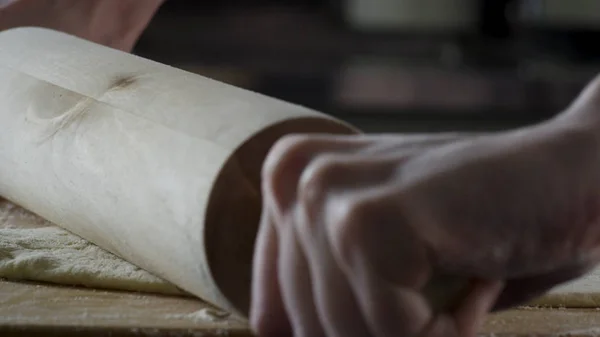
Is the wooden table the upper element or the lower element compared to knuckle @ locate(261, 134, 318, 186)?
lower

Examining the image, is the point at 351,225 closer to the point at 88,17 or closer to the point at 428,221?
the point at 428,221

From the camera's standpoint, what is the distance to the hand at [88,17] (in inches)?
37.6

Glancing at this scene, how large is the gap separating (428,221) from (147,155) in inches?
8.3

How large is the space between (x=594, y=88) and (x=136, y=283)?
0.31 meters

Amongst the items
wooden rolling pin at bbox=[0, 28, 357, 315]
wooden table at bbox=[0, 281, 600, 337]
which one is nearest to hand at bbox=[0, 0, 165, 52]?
wooden rolling pin at bbox=[0, 28, 357, 315]

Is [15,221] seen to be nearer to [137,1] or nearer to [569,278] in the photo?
[137,1]

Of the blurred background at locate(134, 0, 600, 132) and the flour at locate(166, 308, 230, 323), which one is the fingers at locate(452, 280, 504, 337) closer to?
the flour at locate(166, 308, 230, 323)

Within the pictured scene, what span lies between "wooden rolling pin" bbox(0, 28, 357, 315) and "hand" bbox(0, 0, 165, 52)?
222mm

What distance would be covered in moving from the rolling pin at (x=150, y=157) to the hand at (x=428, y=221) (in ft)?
0.09

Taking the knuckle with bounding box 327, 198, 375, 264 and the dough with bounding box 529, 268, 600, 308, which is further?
the dough with bounding box 529, 268, 600, 308

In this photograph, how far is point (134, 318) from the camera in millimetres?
545

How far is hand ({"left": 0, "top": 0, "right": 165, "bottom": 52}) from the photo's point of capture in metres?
0.96

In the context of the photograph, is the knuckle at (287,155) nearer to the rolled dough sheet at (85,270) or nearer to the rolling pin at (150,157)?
the rolling pin at (150,157)

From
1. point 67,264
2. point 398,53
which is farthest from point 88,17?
point 398,53
